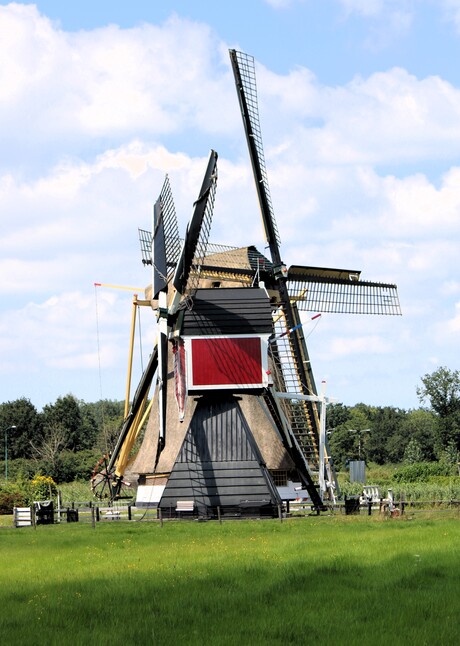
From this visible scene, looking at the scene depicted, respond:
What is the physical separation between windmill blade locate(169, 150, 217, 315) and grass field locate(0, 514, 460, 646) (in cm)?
1229

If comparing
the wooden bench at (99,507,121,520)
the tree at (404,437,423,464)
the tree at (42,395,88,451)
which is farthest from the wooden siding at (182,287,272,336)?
the tree at (42,395,88,451)

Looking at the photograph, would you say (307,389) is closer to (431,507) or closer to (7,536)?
(431,507)

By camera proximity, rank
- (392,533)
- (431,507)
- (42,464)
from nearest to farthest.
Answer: (392,533) → (431,507) → (42,464)

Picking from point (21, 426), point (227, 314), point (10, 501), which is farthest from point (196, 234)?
point (21, 426)

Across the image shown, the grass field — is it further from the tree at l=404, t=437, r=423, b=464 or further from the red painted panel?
the tree at l=404, t=437, r=423, b=464

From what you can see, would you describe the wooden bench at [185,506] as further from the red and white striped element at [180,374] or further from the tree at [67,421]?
the tree at [67,421]

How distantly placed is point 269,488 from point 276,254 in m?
11.9

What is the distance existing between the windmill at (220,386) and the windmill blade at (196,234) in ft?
0.14

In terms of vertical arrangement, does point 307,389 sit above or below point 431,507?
above

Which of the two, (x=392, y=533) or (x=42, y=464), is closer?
(x=392, y=533)

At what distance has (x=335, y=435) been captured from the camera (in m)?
118

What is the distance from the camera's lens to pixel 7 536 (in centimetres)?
3066

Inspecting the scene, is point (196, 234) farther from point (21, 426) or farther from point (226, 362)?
point (21, 426)

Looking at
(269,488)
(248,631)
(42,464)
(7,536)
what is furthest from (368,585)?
(42,464)
